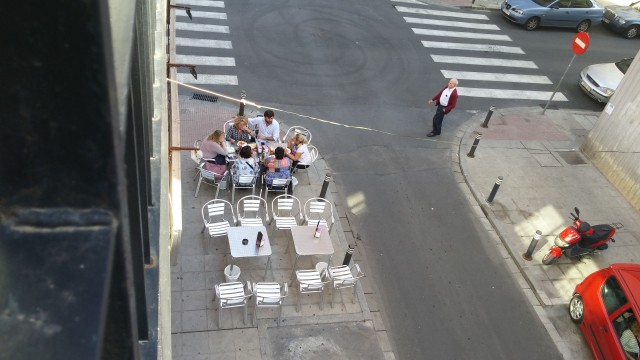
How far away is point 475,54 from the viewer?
18.8m

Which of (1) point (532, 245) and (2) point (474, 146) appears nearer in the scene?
(1) point (532, 245)

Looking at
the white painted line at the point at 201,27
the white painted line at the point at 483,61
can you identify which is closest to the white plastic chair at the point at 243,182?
the white painted line at the point at 201,27

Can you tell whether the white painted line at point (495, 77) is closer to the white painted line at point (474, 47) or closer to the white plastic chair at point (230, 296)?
the white painted line at point (474, 47)

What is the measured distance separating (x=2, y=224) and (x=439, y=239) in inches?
427

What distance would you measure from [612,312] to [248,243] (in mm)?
6083

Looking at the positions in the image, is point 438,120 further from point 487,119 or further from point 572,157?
point 572,157

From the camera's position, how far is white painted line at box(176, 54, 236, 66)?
50.2 feet

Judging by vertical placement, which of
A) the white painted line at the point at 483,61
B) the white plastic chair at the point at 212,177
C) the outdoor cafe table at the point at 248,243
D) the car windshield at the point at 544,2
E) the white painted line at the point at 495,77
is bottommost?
the white painted line at the point at 495,77

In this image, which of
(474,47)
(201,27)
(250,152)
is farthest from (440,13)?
(250,152)

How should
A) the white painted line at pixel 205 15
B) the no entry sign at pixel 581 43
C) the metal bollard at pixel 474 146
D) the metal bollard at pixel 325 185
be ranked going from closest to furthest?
the metal bollard at pixel 325 185, the metal bollard at pixel 474 146, the no entry sign at pixel 581 43, the white painted line at pixel 205 15

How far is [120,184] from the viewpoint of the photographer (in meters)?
1.03

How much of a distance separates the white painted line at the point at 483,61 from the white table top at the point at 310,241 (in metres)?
10.0

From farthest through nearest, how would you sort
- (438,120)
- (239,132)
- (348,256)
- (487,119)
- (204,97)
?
(487,119), (204,97), (438,120), (239,132), (348,256)

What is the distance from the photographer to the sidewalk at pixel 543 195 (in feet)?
35.8
